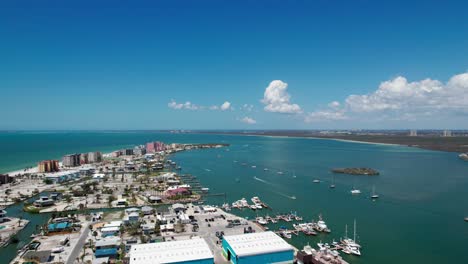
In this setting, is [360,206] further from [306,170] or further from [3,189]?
[3,189]

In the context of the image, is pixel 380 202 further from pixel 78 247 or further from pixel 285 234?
pixel 78 247

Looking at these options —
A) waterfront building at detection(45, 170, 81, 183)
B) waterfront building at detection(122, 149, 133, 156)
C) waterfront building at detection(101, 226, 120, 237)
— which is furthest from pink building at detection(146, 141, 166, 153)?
waterfront building at detection(101, 226, 120, 237)

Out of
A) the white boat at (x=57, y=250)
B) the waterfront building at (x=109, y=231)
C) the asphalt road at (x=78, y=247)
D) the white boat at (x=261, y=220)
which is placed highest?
the waterfront building at (x=109, y=231)

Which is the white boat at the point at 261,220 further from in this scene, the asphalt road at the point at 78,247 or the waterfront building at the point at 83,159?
the waterfront building at the point at 83,159

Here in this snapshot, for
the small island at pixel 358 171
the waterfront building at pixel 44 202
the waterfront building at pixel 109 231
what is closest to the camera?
the waterfront building at pixel 109 231

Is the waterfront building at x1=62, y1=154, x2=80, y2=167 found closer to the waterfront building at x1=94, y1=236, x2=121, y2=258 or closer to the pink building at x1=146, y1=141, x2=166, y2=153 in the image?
the pink building at x1=146, y1=141, x2=166, y2=153

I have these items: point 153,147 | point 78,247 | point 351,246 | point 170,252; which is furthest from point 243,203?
point 153,147

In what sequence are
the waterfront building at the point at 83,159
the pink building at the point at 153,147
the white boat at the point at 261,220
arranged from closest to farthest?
the white boat at the point at 261,220, the waterfront building at the point at 83,159, the pink building at the point at 153,147

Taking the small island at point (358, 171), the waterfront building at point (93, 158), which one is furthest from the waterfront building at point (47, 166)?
the small island at point (358, 171)

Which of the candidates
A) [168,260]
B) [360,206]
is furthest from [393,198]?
[168,260]
